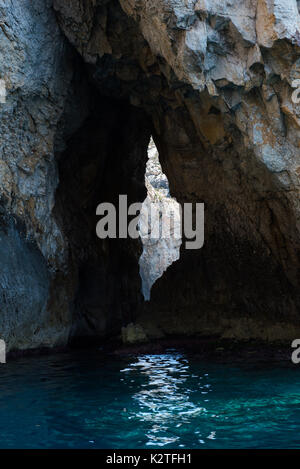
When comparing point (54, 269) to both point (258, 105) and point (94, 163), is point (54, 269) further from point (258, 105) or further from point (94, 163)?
point (258, 105)

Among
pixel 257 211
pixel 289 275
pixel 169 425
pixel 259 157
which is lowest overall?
pixel 169 425

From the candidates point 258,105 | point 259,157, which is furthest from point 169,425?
point 258,105

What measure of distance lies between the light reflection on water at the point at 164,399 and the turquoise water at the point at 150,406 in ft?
0.04

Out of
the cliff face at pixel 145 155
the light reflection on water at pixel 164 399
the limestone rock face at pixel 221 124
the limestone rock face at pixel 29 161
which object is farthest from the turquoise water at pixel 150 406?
the limestone rock face at pixel 221 124

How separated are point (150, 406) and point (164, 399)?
464 millimetres

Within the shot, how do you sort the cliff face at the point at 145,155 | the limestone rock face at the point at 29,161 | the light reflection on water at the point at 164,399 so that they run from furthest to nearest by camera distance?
the limestone rock face at the point at 29,161 → the cliff face at the point at 145,155 → the light reflection on water at the point at 164,399

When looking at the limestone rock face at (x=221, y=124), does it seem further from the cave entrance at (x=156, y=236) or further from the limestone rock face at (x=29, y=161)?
the cave entrance at (x=156, y=236)

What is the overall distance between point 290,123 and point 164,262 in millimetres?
29218

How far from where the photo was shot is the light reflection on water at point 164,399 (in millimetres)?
5930

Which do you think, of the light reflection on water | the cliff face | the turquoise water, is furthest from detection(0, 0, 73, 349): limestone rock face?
the light reflection on water

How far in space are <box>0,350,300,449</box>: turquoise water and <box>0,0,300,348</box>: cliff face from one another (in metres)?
3.73

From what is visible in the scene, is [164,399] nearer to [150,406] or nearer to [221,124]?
[150,406]

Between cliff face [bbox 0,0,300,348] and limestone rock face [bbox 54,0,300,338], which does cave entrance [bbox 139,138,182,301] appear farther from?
limestone rock face [bbox 54,0,300,338]
